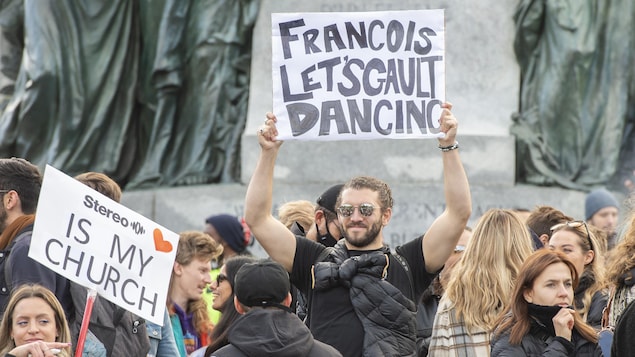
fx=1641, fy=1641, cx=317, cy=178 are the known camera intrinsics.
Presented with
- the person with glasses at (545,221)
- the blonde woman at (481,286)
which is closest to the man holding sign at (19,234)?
the blonde woman at (481,286)

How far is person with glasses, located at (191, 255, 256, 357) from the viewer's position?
796cm

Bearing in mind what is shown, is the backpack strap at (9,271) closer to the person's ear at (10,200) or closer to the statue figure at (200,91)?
the person's ear at (10,200)

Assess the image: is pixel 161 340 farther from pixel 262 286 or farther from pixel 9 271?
pixel 262 286

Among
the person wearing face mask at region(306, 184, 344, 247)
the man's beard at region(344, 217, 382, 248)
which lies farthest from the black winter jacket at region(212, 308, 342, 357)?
the person wearing face mask at region(306, 184, 344, 247)

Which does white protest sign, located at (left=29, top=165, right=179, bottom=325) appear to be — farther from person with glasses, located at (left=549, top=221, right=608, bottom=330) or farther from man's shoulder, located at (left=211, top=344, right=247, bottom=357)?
person with glasses, located at (left=549, top=221, right=608, bottom=330)

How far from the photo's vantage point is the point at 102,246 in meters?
7.05

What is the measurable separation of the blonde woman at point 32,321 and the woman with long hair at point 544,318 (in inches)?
71.3

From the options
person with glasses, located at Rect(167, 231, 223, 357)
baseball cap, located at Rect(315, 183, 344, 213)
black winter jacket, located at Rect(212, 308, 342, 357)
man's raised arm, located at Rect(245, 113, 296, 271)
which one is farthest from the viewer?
person with glasses, located at Rect(167, 231, 223, 357)

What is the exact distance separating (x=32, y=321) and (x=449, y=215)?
1999mm

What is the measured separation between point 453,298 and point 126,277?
1.62 metres

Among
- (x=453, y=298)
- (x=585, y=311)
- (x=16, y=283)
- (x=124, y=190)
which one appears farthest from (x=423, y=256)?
(x=124, y=190)

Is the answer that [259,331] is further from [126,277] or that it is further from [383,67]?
[383,67]

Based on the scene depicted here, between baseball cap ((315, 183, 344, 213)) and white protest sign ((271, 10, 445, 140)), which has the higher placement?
white protest sign ((271, 10, 445, 140))

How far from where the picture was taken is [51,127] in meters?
15.1
